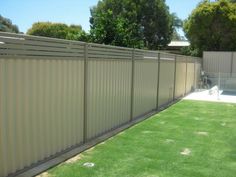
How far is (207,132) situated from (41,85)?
188 inches

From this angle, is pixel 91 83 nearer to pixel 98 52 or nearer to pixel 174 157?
pixel 98 52

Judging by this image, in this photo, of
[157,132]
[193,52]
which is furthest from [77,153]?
[193,52]

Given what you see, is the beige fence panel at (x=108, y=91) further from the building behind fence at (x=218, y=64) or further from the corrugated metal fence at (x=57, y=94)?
the building behind fence at (x=218, y=64)

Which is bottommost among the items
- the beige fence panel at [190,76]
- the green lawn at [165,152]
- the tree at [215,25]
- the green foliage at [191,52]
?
the green lawn at [165,152]

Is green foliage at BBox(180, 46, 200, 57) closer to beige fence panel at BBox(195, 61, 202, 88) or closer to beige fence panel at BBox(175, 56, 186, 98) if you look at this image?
beige fence panel at BBox(195, 61, 202, 88)

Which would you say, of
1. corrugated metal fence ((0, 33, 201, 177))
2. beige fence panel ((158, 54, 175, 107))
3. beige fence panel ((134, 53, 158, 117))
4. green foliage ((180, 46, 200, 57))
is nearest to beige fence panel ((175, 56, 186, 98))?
beige fence panel ((158, 54, 175, 107))

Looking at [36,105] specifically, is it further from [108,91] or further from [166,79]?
[166,79]

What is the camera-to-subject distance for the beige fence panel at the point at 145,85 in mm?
9922

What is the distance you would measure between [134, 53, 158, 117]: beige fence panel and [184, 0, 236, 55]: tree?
1753 cm

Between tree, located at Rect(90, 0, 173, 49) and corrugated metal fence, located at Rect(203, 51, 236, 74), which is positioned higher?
tree, located at Rect(90, 0, 173, 49)

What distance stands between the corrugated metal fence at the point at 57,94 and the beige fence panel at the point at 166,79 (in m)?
2.79

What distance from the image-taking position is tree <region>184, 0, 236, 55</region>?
90.7 ft

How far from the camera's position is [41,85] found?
17.3ft

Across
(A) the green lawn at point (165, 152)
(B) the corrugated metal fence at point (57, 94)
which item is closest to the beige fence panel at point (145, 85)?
(B) the corrugated metal fence at point (57, 94)
